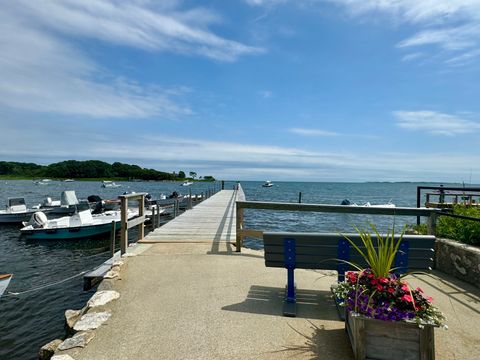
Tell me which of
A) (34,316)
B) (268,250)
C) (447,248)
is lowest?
(34,316)

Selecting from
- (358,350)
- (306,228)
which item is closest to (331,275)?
(358,350)

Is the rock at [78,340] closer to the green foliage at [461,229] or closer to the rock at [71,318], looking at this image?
the rock at [71,318]

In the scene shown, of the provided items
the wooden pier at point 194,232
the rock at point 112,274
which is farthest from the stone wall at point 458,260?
the rock at point 112,274

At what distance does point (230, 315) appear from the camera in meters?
3.67

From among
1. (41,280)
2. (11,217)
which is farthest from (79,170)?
(41,280)

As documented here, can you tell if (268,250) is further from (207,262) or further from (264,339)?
(207,262)

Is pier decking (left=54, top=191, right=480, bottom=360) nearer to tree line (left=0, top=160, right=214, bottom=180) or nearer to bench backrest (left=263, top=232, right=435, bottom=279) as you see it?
bench backrest (left=263, top=232, right=435, bottom=279)

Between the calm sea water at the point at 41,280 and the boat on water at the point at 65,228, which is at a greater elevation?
the boat on water at the point at 65,228

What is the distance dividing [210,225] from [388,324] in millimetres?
8535

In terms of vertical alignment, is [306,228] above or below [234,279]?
below

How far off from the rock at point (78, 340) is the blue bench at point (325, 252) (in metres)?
2.11

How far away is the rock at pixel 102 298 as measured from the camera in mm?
4035

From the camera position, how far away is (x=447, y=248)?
18.0 ft

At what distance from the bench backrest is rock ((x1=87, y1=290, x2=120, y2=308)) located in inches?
86.9
